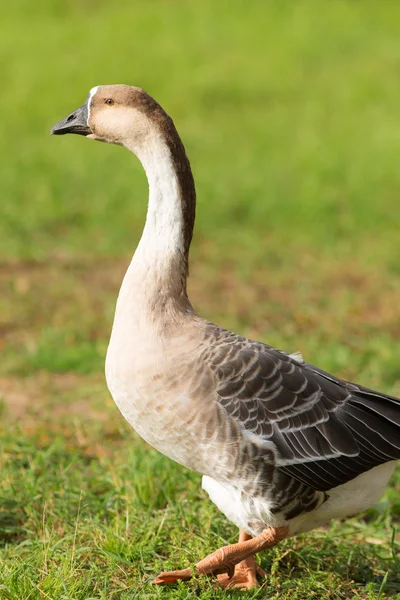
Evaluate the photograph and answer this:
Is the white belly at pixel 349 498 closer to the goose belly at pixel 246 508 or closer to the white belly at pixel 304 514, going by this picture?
the white belly at pixel 304 514

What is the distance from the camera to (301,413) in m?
3.59

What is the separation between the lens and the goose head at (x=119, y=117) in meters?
3.61

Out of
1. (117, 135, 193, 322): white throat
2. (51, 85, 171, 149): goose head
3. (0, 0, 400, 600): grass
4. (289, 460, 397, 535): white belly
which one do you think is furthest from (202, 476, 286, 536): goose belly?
(51, 85, 171, 149): goose head

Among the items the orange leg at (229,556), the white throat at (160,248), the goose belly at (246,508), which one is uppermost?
the white throat at (160,248)

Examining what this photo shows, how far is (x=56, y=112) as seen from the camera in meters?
13.2

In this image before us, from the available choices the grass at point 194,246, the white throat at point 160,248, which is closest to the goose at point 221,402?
the white throat at point 160,248

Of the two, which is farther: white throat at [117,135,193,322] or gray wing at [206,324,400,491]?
white throat at [117,135,193,322]

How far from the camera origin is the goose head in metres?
3.61

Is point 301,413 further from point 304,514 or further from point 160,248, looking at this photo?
point 160,248

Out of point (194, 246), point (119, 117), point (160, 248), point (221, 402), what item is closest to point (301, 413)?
point (221, 402)

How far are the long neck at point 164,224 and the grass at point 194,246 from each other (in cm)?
103

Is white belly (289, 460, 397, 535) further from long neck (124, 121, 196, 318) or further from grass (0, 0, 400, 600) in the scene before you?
long neck (124, 121, 196, 318)

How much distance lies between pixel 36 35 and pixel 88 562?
14.5 metres

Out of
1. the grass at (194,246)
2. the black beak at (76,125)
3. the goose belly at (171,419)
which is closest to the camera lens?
the goose belly at (171,419)
